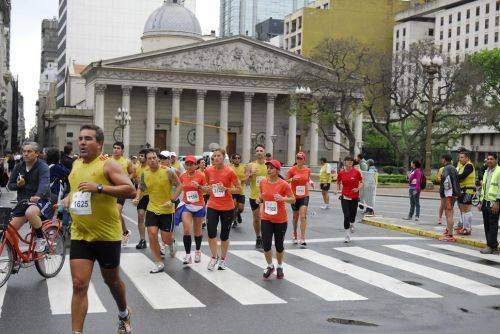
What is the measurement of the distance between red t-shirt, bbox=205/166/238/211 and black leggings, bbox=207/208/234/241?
80 mm

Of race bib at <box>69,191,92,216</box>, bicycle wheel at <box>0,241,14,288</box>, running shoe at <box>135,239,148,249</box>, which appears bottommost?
running shoe at <box>135,239,148,249</box>

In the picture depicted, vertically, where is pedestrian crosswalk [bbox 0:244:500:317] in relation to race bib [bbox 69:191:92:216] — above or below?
below

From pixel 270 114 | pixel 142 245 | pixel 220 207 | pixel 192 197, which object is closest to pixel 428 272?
pixel 220 207

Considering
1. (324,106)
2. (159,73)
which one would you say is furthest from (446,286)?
(159,73)

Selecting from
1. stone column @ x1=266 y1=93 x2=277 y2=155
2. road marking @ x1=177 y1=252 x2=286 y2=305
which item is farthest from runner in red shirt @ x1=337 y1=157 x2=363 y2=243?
stone column @ x1=266 y1=93 x2=277 y2=155

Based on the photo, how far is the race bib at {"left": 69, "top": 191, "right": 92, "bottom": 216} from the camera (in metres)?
6.22

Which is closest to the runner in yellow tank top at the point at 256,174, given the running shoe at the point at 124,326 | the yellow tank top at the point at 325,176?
the running shoe at the point at 124,326

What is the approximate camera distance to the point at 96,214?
248 inches

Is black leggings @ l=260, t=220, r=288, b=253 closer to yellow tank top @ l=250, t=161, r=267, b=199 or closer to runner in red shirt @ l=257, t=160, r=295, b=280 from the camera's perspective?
runner in red shirt @ l=257, t=160, r=295, b=280

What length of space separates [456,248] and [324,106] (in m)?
38.6

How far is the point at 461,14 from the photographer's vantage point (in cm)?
9462

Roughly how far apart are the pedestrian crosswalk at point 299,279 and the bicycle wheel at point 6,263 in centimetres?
17

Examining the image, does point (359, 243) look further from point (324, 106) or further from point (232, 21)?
point (232, 21)

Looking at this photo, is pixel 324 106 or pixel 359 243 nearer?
pixel 359 243
